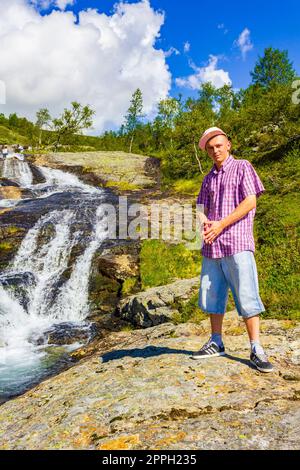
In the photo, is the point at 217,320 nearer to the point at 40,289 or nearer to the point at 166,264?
the point at 166,264

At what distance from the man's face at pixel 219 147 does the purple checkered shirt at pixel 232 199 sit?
92mm

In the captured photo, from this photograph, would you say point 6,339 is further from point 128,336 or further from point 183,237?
point 183,237

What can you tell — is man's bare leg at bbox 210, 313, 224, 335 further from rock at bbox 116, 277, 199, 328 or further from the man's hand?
rock at bbox 116, 277, 199, 328

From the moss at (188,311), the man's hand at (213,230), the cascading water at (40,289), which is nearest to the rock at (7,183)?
the cascading water at (40,289)

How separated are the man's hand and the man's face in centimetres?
95

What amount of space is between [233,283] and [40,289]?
13074mm

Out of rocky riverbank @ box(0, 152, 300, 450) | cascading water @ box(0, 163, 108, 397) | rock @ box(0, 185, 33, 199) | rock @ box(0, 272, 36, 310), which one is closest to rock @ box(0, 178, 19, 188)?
rock @ box(0, 185, 33, 199)

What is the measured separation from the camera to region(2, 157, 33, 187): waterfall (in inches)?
1535

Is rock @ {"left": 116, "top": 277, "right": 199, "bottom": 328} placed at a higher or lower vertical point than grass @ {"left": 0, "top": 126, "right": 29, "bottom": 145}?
lower

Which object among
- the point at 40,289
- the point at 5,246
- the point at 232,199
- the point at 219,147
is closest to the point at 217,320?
the point at 232,199

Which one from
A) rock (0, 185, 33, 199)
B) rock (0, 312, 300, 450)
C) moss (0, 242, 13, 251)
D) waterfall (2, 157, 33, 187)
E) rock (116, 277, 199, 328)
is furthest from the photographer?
waterfall (2, 157, 33, 187)

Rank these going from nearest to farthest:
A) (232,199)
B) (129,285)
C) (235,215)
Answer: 1. (235,215)
2. (232,199)
3. (129,285)

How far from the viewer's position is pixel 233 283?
17.6 feet
